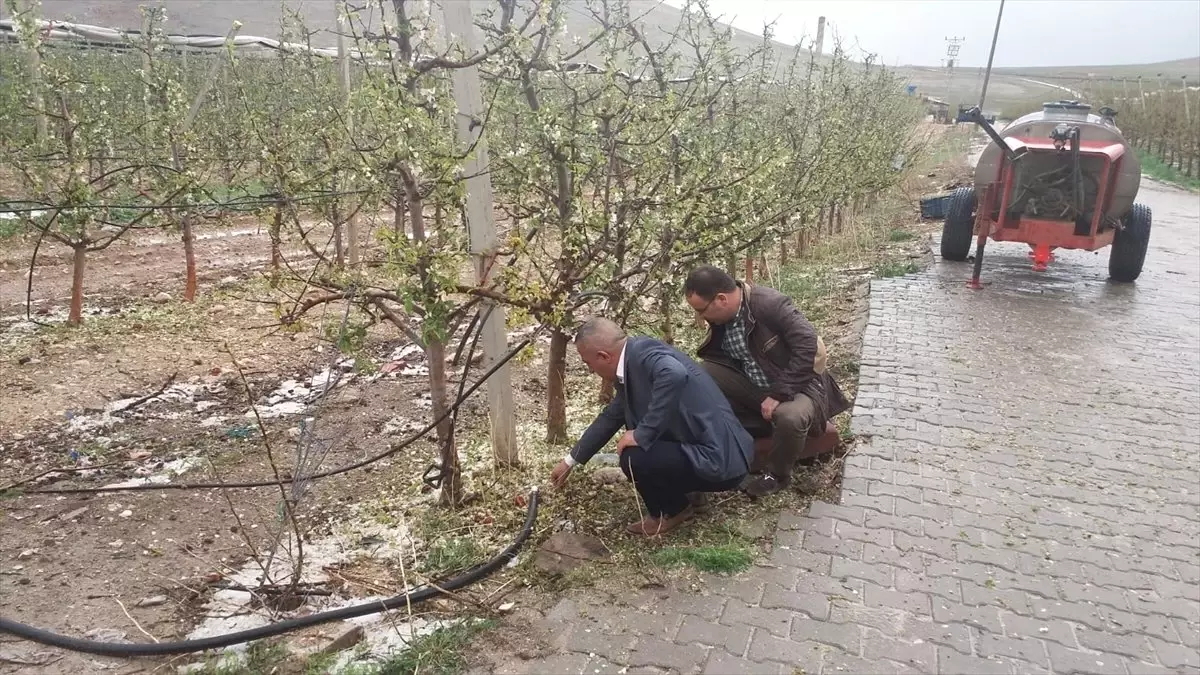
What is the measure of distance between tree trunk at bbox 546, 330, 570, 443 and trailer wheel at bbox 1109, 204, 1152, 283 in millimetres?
7336

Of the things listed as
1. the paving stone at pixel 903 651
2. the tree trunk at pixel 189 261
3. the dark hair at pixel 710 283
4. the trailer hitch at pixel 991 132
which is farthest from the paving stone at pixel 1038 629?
the tree trunk at pixel 189 261

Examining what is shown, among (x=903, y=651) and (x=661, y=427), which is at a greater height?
(x=661, y=427)

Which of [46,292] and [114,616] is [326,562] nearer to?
[114,616]

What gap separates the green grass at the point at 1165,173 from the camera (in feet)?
73.3

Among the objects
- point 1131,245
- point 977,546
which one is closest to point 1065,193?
point 1131,245

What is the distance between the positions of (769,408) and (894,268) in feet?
21.6

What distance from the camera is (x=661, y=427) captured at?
3.49m

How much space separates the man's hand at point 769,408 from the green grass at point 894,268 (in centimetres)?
604

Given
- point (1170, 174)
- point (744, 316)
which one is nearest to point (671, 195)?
point (744, 316)

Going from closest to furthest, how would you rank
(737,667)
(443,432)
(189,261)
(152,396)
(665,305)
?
(737,667) → (443,432) → (665,305) → (152,396) → (189,261)

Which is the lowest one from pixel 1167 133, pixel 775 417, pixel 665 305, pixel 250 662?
pixel 250 662

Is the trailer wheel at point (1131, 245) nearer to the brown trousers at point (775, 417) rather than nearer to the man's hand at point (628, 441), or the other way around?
the brown trousers at point (775, 417)

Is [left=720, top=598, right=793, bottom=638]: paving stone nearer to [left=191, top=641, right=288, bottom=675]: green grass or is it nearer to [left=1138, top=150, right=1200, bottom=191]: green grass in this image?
[left=191, top=641, right=288, bottom=675]: green grass

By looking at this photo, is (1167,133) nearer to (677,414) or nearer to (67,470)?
(677,414)
